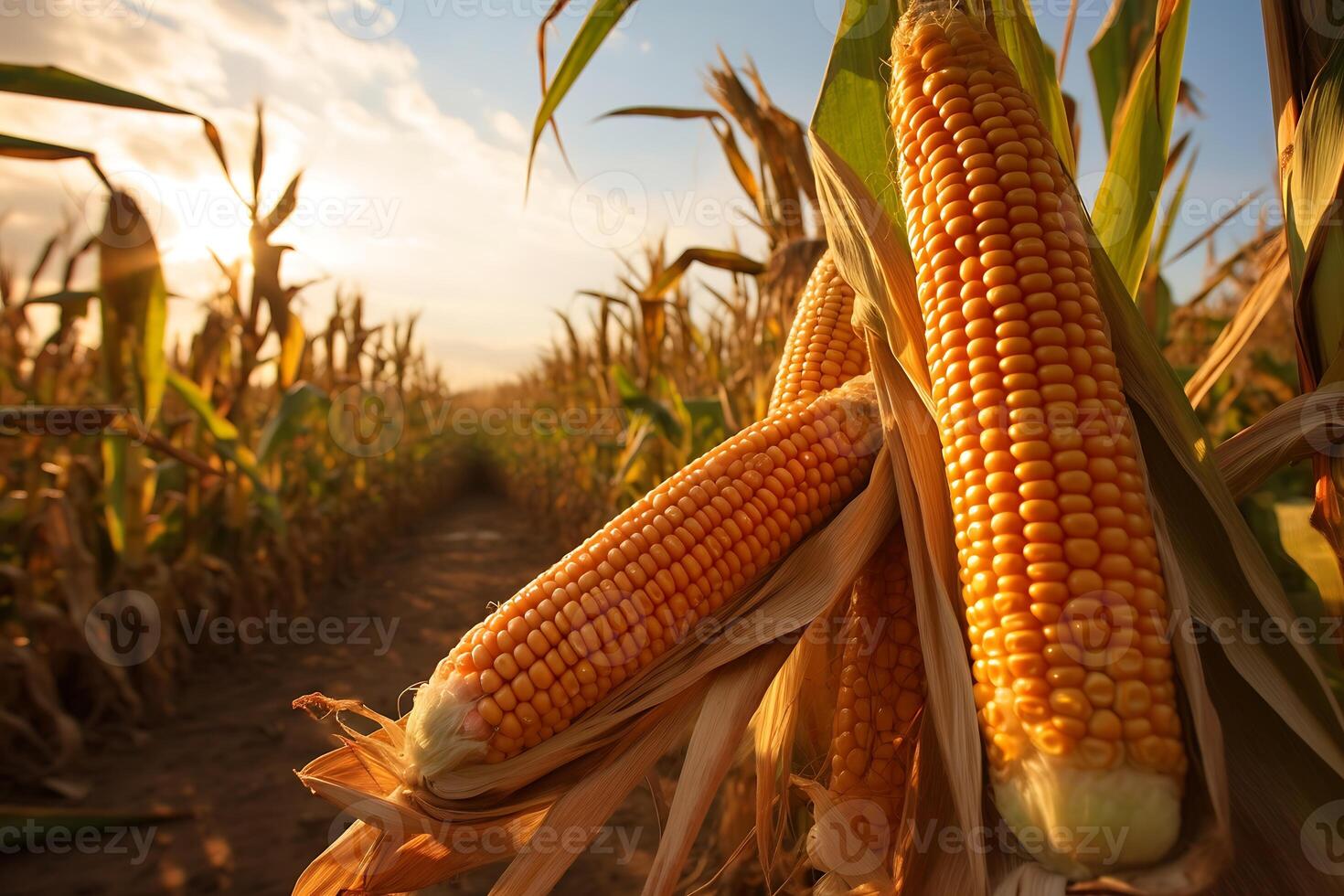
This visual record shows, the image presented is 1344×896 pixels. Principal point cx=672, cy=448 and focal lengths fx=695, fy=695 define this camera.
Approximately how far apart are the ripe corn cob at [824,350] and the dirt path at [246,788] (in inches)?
52.4

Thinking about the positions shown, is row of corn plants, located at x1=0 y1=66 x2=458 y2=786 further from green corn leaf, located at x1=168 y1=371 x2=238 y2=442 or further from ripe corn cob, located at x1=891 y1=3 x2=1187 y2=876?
ripe corn cob, located at x1=891 y1=3 x2=1187 y2=876

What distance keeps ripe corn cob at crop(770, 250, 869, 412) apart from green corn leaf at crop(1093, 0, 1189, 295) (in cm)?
63

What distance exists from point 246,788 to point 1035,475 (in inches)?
203

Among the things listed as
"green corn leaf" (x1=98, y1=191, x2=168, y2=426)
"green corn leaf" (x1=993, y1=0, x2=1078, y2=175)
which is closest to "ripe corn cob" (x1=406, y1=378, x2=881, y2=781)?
"green corn leaf" (x1=993, y1=0, x2=1078, y2=175)

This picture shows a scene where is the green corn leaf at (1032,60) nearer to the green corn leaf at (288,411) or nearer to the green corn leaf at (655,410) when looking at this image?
the green corn leaf at (655,410)

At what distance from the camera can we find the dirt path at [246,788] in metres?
3.52

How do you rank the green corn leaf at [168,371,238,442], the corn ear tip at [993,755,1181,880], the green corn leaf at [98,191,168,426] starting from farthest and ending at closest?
the green corn leaf at [168,371,238,442]
the green corn leaf at [98,191,168,426]
the corn ear tip at [993,755,1181,880]

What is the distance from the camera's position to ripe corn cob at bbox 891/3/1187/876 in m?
0.95

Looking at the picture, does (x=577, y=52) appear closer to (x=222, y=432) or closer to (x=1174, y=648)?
(x=1174, y=648)

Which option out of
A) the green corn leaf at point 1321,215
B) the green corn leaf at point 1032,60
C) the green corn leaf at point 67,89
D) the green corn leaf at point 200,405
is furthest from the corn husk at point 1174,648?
the green corn leaf at point 200,405

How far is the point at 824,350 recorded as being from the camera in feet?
5.70

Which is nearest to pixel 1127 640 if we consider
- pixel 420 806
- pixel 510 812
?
pixel 510 812

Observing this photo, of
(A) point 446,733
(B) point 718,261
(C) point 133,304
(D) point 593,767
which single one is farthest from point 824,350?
(C) point 133,304

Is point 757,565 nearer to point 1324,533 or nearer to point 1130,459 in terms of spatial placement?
point 1130,459
